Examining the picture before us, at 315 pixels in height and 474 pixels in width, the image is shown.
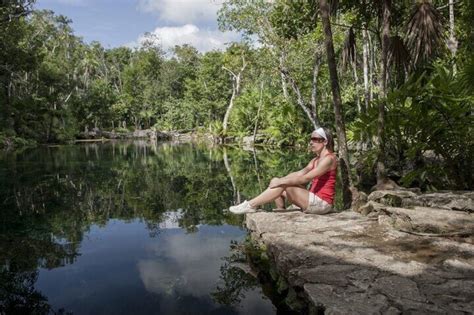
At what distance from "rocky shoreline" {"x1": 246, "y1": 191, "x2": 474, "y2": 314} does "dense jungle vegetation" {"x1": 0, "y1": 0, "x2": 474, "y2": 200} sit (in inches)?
74.9

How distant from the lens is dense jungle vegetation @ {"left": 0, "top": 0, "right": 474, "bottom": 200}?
7473 millimetres

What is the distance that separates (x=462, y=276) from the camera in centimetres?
347

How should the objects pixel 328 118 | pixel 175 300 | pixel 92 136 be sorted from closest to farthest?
pixel 175 300 < pixel 328 118 < pixel 92 136

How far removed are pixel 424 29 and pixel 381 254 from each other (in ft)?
15.7

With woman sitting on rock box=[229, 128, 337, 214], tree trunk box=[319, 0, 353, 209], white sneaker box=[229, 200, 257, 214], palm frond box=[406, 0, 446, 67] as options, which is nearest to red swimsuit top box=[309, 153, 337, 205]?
woman sitting on rock box=[229, 128, 337, 214]

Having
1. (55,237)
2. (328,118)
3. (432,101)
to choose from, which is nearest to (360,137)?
(432,101)

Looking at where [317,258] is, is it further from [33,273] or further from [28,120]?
[28,120]

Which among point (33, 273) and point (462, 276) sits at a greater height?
point (462, 276)

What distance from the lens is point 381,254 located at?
4.12m

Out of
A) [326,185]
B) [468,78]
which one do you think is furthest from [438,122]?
[326,185]

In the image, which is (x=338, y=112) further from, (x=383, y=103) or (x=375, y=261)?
(x=375, y=261)

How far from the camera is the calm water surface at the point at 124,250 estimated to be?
4465 mm

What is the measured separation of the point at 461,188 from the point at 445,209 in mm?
2818

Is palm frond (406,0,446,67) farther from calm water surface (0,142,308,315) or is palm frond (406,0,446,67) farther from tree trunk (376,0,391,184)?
calm water surface (0,142,308,315)
